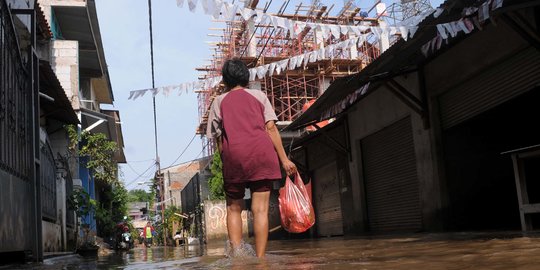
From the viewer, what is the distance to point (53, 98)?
1277 cm

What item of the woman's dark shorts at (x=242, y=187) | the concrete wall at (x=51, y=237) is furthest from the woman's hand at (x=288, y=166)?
the concrete wall at (x=51, y=237)

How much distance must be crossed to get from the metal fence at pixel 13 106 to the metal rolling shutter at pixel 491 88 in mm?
6842

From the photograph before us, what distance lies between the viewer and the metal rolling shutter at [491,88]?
26.0ft

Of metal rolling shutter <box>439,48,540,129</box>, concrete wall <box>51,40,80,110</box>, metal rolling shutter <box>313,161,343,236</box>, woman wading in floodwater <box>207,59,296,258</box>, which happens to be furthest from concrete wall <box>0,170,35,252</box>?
concrete wall <box>51,40,80,110</box>

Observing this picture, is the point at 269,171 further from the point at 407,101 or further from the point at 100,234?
the point at 100,234

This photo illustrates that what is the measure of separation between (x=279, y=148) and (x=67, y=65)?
16815 mm

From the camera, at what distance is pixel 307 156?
18.2 metres

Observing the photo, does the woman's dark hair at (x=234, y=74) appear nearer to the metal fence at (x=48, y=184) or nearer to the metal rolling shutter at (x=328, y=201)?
the metal fence at (x=48, y=184)

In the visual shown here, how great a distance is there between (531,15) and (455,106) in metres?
2.61

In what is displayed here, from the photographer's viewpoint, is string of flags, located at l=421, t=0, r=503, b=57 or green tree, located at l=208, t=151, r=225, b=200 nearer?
string of flags, located at l=421, t=0, r=503, b=57

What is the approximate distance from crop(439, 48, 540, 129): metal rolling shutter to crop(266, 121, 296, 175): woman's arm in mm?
5039

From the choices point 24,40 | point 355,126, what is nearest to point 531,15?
point 355,126

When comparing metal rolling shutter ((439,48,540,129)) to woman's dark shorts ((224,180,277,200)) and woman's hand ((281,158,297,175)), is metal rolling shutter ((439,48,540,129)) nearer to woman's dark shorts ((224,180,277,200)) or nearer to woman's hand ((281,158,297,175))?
woman's hand ((281,158,297,175))

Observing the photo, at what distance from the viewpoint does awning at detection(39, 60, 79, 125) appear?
1105 centimetres
